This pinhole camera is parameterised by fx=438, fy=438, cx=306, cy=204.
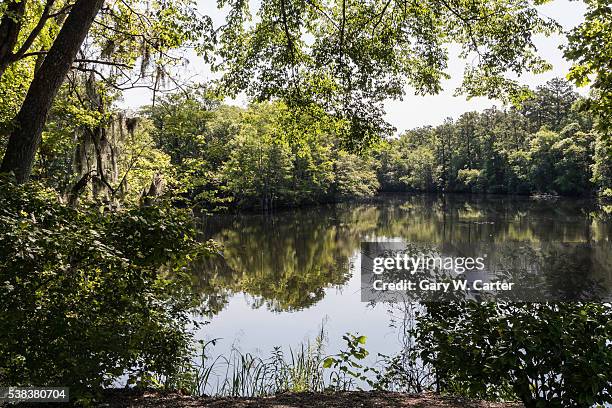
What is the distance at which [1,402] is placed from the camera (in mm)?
3443

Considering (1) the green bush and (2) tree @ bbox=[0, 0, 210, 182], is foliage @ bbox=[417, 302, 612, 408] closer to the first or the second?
(1) the green bush

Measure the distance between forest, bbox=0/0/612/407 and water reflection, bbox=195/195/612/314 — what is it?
72.1 inches

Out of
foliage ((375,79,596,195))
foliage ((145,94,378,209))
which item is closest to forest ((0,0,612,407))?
foliage ((145,94,378,209))

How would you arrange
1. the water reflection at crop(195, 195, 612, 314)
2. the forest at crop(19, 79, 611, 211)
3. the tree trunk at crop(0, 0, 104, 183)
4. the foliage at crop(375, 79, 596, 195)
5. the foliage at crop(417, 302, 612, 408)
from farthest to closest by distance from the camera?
1. the foliage at crop(375, 79, 596, 195)
2. the water reflection at crop(195, 195, 612, 314)
3. the forest at crop(19, 79, 611, 211)
4. the tree trunk at crop(0, 0, 104, 183)
5. the foliage at crop(417, 302, 612, 408)

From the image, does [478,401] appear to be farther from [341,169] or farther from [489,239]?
[341,169]

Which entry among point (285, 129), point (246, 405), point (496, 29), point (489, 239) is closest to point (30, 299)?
point (246, 405)

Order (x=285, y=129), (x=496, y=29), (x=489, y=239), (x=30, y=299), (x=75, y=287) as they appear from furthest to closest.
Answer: (x=489, y=239)
(x=285, y=129)
(x=496, y=29)
(x=75, y=287)
(x=30, y=299)

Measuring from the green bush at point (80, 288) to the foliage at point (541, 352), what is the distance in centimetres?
265

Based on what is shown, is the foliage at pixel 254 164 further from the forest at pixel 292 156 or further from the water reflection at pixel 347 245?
the water reflection at pixel 347 245

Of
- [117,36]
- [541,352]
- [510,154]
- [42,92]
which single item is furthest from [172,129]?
[510,154]

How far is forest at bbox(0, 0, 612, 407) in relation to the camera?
3238 mm

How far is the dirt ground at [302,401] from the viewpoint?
4344 millimetres

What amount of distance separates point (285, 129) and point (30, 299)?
558 centimetres

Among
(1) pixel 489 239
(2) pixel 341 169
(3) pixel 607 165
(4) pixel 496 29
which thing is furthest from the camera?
(2) pixel 341 169
